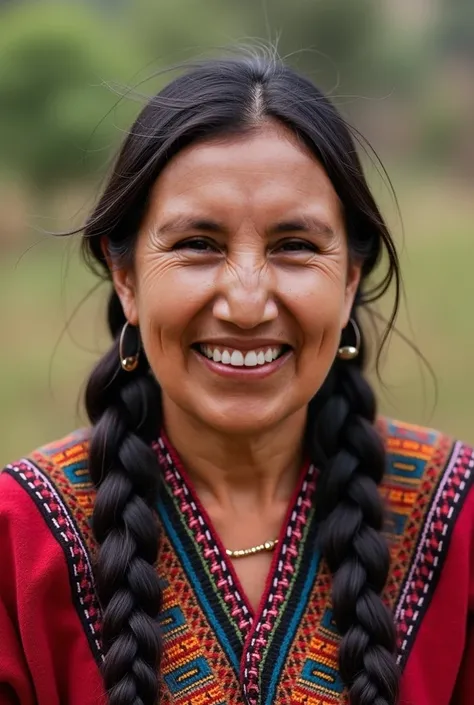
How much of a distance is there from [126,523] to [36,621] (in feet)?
0.76

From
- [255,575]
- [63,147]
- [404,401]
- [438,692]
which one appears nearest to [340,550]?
[255,575]

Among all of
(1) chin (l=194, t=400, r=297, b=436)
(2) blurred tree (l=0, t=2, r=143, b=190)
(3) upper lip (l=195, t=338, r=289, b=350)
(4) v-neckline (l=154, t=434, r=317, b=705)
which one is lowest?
(4) v-neckline (l=154, t=434, r=317, b=705)

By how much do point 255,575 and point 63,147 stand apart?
547cm

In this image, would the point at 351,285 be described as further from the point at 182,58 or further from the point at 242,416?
the point at 182,58

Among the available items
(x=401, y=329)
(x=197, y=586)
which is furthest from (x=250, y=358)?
(x=401, y=329)

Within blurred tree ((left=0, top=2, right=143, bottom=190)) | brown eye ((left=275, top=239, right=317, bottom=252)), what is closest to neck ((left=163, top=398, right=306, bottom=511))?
brown eye ((left=275, top=239, right=317, bottom=252))

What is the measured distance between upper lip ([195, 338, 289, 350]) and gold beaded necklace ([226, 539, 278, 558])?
1.39ft

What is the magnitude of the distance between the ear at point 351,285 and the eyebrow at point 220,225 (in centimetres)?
19

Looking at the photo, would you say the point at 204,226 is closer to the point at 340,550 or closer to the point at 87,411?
the point at 87,411

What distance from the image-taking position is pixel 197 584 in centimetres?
193

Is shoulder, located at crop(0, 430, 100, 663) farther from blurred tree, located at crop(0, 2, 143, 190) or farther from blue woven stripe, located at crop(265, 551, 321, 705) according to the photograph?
blurred tree, located at crop(0, 2, 143, 190)

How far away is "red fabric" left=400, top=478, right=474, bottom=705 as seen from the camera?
1.94 metres

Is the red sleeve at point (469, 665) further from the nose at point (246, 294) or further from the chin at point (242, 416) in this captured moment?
the nose at point (246, 294)

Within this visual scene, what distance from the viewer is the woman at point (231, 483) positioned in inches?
71.4
